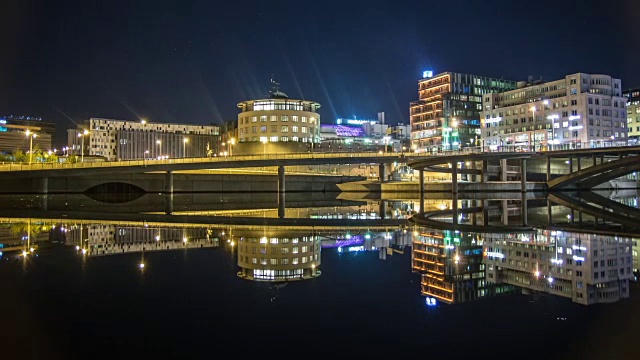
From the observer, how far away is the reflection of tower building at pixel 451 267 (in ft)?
38.4

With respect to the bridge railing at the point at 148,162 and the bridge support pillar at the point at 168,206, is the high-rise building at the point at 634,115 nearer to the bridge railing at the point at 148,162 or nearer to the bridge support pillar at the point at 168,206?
the bridge railing at the point at 148,162

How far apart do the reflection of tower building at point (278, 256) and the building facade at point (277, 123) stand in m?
114

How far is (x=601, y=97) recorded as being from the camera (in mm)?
118188

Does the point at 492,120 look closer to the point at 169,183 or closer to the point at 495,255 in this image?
the point at 169,183

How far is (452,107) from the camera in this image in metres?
161

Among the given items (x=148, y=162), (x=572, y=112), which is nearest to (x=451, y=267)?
(x=148, y=162)

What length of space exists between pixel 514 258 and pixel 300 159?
63405 mm

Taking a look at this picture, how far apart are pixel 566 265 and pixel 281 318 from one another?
9662mm

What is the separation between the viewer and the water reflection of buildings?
21.0 m

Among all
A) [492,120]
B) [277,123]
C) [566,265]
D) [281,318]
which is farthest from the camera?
[492,120]

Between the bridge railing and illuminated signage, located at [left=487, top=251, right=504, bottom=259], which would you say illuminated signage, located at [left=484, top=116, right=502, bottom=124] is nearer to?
the bridge railing

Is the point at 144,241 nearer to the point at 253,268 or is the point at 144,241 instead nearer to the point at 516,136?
the point at 253,268

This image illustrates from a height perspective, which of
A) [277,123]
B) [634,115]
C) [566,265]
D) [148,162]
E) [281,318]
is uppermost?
[634,115]

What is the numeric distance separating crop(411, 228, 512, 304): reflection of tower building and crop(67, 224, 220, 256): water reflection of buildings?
30.0 ft
